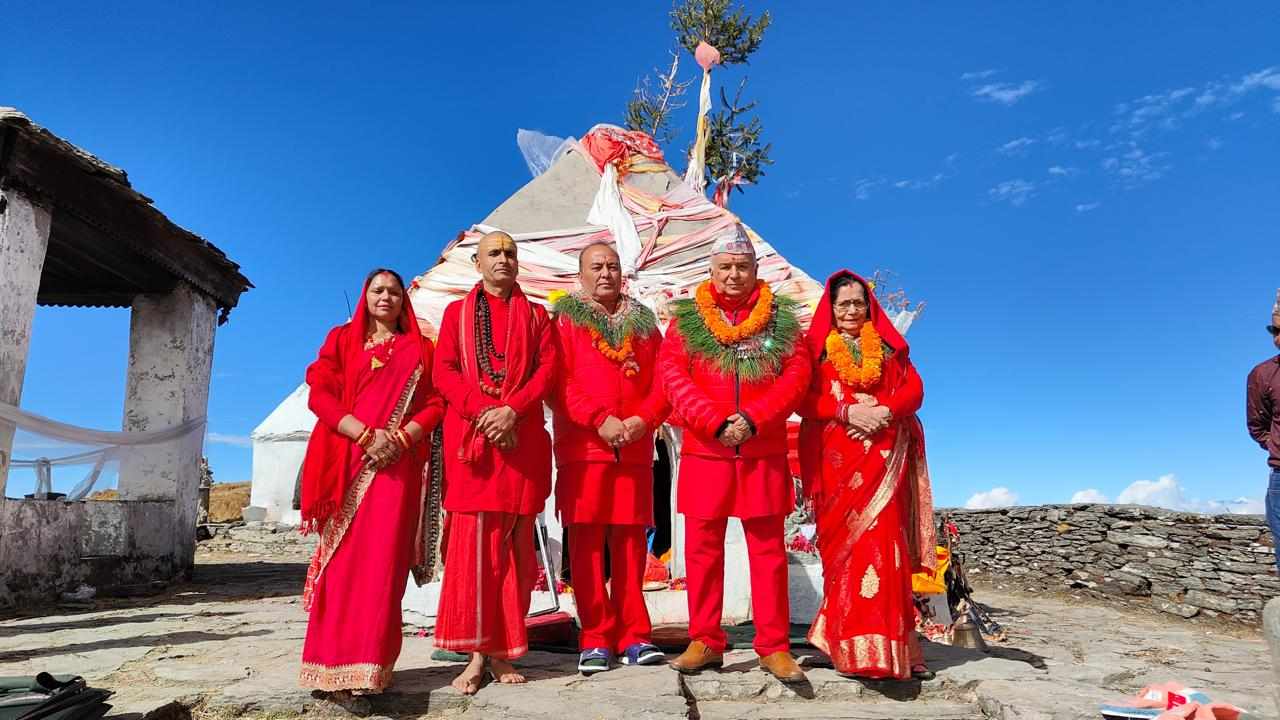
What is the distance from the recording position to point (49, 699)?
2.97 m

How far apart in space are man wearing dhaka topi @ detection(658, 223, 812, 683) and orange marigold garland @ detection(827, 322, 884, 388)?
0.48 feet

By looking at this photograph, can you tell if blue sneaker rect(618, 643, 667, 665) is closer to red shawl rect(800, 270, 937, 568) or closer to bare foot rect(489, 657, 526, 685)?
bare foot rect(489, 657, 526, 685)

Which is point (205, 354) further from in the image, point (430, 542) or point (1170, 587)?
point (1170, 587)

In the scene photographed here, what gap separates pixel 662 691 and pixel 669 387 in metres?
1.30

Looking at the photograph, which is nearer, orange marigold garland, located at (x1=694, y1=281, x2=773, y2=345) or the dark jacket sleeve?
orange marigold garland, located at (x1=694, y1=281, x2=773, y2=345)

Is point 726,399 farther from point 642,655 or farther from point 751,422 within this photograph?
point 642,655

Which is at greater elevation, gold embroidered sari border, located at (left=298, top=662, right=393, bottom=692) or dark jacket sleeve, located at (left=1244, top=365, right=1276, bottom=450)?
dark jacket sleeve, located at (left=1244, top=365, right=1276, bottom=450)

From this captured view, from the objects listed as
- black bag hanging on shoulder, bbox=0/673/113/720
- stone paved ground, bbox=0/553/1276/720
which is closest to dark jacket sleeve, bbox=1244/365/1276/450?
stone paved ground, bbox=0/553/1276/720

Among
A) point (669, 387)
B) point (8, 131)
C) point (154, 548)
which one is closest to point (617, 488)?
point (669, 387)

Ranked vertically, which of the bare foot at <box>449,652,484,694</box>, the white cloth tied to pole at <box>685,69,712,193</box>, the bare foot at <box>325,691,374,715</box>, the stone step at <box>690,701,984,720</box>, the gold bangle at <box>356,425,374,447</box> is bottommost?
the stone step at <box>690,701,984,720</box>

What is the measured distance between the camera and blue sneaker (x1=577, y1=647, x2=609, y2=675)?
3.58 m

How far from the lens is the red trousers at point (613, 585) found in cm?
370

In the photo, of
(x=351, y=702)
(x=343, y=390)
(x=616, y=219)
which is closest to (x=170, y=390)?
(x=616, y=219)

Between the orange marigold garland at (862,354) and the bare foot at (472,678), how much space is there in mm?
2051
